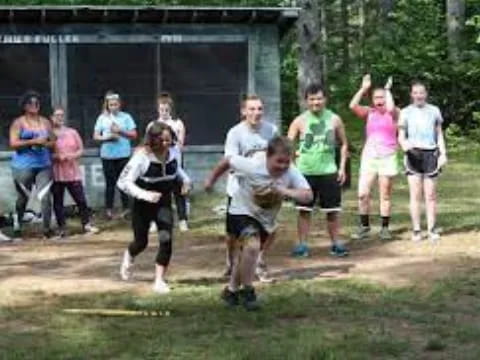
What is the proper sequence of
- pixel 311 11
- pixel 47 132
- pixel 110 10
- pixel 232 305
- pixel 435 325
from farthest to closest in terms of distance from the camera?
pixel 311 11
pixel 110 10
pixel 47 132
pixel 232 305
pixel 435 325

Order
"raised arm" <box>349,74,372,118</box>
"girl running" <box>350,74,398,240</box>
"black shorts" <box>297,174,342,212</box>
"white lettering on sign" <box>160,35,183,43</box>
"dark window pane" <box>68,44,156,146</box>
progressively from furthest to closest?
"white lettering on sign" <box>160,35,183,43</box>
"dark window pane" <box>68,44,156,146</box>
"girl running" <box>350,74,398,240</box>
"raised arm" <box>349,74,372,118</box>
"black shorts" <box>297,174,342,212</box>

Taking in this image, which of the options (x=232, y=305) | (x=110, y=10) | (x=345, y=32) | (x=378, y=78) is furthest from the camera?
(x=345, y=32)

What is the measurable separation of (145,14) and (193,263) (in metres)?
6.23

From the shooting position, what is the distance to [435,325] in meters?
7.30

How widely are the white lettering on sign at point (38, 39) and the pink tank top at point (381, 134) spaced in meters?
5.91

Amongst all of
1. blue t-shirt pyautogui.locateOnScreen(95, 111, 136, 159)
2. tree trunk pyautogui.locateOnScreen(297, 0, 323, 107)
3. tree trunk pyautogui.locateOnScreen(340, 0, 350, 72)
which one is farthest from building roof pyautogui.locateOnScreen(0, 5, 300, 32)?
tree trunk pyautogui.locateOnScreen(340, 0, 350, 72)

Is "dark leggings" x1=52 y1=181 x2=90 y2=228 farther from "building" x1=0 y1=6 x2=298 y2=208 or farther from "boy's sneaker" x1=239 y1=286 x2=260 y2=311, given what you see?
"boy's sneaker" x1=239 y1=286 x2=260 y2=311

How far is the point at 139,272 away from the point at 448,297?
3.09 m

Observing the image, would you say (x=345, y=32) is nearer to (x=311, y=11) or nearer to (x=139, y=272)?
(x=311, y=11)

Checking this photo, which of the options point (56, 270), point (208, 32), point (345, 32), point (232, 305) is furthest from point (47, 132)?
point (345, 32)

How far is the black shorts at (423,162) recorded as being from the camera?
36.7ft

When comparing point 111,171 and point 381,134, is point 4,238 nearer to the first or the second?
point 111,171

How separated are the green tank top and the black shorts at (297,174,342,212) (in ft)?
0.21

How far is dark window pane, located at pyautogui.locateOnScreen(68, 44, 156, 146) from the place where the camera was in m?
15.5
